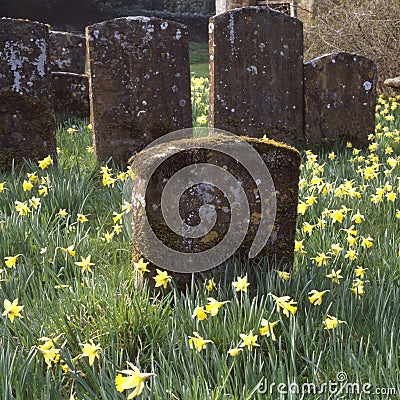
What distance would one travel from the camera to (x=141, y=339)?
2.41m

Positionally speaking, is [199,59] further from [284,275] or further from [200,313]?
[200,313]

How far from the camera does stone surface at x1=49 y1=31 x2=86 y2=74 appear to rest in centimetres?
884

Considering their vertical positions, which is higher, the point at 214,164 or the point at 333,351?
the point at 214,164

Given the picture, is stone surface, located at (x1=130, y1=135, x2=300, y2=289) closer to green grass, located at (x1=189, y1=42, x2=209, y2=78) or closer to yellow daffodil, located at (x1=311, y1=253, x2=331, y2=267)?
yellow daffodil, located at (x1=311, y1=253, x2=331, y2=267)

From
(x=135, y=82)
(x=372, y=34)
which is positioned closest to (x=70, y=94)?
(x=135, y=82)

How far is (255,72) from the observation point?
5383 mm

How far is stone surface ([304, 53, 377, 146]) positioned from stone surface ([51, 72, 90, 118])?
8.84 feet

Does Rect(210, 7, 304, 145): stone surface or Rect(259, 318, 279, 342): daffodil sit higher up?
Rect(210, 7, 304, 145): stone surface

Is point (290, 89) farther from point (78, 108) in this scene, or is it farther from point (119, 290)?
point (119, 290)

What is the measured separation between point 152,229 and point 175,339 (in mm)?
659

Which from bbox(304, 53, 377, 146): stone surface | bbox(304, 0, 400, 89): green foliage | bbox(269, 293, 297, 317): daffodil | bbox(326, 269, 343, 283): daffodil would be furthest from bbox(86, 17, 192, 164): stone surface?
bbox(304, 0, 400, 89): green foliage

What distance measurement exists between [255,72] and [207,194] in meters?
2.84

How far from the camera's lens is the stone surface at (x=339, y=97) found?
5.78 meters

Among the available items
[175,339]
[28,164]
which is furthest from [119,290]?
[28,164]
